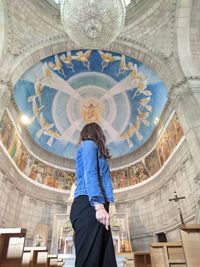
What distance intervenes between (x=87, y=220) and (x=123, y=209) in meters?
14.4

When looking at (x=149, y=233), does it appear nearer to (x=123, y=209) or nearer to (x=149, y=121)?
(x=123, y=209)

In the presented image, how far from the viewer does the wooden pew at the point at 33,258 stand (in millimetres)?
3771

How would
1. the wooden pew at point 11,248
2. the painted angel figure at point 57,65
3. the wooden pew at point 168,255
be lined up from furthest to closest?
the painted angel figure at point 57,65 < the wooden pew at point 168,255 < the wooden pew at point 11,248

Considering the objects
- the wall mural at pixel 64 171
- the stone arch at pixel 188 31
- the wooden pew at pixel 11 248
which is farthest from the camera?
the wall mural at pixel 64 171

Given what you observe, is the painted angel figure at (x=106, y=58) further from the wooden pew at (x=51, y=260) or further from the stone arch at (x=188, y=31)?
the wooden pew at (x=51, y=260)

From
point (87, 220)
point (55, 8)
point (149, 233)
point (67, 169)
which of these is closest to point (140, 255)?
point (87, 220)

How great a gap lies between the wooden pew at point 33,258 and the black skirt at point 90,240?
2.89 m

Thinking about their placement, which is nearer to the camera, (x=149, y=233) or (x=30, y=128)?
(x=149, y=233)

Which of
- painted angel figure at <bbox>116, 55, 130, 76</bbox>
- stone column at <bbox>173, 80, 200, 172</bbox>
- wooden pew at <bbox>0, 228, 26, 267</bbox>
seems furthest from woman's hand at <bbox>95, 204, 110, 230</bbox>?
painted angel figure at <bbox>116, 55, 130, 76</bbox>

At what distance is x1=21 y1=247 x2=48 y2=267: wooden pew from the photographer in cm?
377

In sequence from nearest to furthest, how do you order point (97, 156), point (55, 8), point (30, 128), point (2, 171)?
point (97, 156), point (2, 171), point (55, 8), point (30, 128)

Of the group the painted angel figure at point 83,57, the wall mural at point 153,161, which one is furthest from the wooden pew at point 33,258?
the painted angel figure at point 83,57

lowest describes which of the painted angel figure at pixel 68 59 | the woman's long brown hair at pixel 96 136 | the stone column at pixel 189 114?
the woman's long brown hair at pixel 96 136

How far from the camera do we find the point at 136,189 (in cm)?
1489
